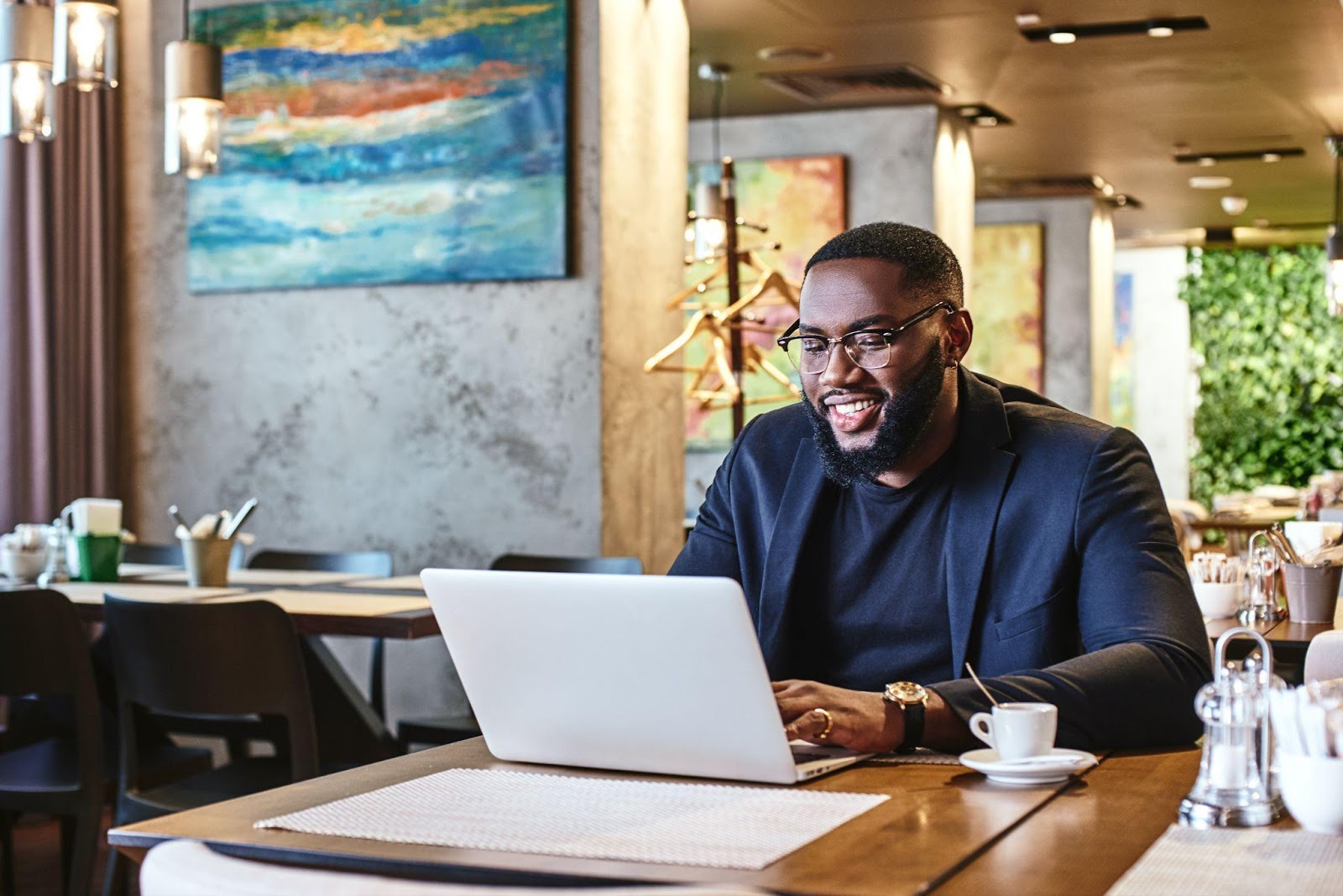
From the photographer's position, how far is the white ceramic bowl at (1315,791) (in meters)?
1.39

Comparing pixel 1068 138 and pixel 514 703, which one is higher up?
pixel 1068 138

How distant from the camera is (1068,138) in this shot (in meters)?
9.82

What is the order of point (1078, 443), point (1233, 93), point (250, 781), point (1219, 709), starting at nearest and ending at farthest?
point (1219, 709)
point (1078, 443)
point (250, 781)
point (1233, 93)

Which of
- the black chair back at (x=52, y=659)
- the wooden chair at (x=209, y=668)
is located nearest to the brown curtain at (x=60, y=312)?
the black chair back at (x=52, y=659)

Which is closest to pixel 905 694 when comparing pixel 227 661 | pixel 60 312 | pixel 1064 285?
pixel 227 661

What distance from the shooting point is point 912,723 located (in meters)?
1.74

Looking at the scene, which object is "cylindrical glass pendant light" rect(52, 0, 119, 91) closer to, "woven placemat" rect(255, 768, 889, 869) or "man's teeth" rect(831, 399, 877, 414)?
"man's teeth" rect(831, 399, 877, 414)

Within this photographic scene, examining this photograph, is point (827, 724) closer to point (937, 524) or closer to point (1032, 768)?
point (1032, 768)

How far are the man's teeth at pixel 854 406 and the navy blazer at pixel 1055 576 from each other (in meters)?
0.12

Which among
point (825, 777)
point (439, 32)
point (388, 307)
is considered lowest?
point (825, 777)

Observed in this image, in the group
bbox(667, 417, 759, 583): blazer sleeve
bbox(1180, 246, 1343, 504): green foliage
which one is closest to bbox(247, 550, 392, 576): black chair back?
bbox(667, 417, 759, 583): blazer sleeve

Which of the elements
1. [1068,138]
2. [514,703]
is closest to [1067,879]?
[514,703]

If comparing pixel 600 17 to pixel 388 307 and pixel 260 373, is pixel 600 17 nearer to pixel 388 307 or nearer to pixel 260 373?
Result: pixel 388 307

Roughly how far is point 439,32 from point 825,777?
414cm
